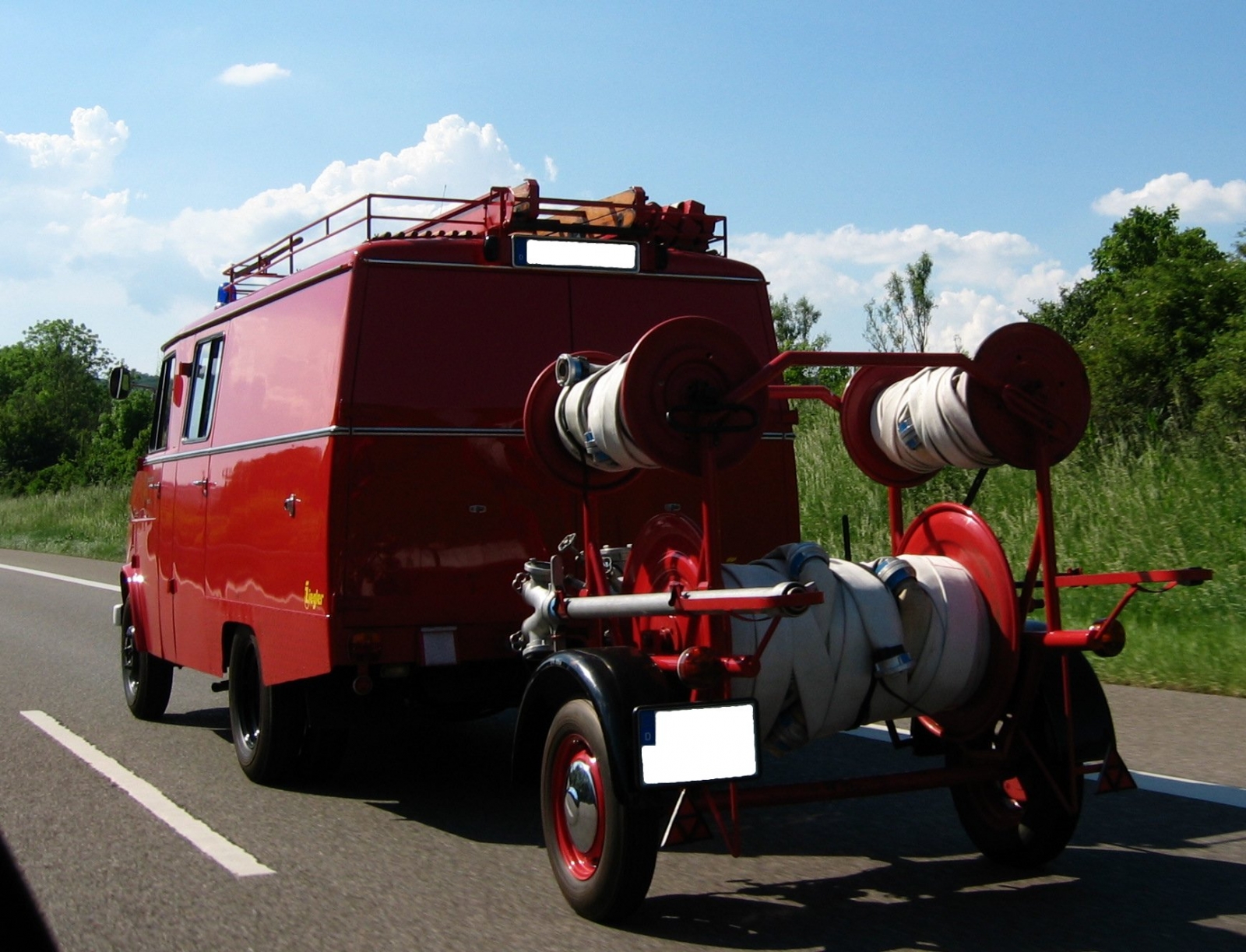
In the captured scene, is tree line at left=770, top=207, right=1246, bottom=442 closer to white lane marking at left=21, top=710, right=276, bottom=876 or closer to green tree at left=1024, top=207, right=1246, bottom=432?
green tree at left=1024, top=207, right=1246, bottom=432

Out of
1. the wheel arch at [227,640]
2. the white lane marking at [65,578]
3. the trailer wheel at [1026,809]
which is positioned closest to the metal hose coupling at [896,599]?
the trailer wheel at [1026,809]

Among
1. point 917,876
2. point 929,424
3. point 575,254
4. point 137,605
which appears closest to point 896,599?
point 929,424

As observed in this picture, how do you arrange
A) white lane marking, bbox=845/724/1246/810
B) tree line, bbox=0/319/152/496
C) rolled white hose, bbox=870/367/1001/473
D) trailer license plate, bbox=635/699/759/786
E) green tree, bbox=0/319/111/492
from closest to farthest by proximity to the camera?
trailer license plate, bbox=635/699/759/786 < rolled white hose, bbox=870/367/1001/473 < white lane marking, bbox=845/724/1246/810 < tree line, bbox=0/319/152/496 < green tree, bbox=0/319/111/492

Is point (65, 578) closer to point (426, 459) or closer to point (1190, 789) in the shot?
point (426, 459)

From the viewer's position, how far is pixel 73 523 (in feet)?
132

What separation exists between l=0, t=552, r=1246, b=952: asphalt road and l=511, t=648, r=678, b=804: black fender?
487 millimetres

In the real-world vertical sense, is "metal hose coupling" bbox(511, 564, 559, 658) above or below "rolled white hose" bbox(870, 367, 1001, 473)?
below

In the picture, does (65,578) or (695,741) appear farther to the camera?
(65,578)

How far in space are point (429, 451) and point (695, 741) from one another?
8.02ft

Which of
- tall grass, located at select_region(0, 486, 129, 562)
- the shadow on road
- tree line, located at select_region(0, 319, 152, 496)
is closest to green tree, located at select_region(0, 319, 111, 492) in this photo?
tree line, located at select_region(0, 319, 152, 496)

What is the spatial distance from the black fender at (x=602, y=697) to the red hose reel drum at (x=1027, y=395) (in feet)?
4.76

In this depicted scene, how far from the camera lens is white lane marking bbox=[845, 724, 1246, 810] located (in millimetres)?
6473

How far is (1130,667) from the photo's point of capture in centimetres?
971

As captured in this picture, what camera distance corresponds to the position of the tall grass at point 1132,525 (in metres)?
9.93
